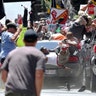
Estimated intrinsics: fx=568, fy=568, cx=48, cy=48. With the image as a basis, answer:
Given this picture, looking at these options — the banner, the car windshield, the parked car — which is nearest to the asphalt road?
the parked car

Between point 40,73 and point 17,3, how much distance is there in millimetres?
19740

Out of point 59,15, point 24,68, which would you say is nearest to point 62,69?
point 24,68

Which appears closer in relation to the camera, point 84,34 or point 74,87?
point 74,87

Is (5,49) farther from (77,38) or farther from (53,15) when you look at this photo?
(53,15)

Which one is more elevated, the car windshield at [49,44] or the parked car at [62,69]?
the car windshield at [49,44]

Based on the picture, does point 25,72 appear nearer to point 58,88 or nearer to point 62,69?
point 62,69

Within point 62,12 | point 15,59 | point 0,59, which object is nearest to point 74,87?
point 0,59

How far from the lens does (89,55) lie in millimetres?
15078

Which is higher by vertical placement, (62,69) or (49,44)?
(49,44)

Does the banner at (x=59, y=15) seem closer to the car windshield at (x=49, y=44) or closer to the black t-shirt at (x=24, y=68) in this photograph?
the car windshield at (x=49, y=44)

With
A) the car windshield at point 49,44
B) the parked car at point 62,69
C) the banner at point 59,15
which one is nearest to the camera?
the parked car at point 62,69

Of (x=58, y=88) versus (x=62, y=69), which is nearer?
(x=62, y=69)

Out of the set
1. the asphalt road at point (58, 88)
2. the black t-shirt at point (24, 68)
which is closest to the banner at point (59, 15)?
the asphalt road at point (58, 88)

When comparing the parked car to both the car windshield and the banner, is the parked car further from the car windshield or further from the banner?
the banner
